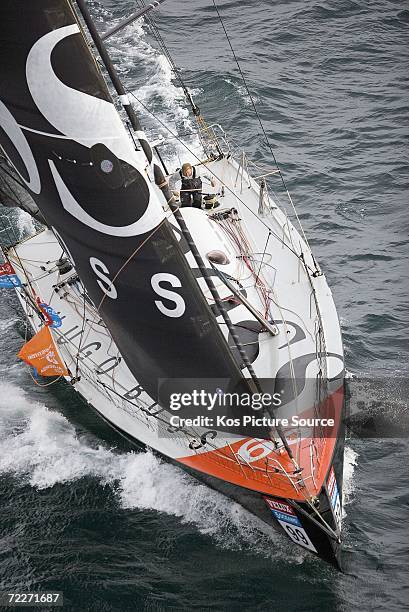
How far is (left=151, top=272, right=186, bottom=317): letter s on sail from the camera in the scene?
1161 centimetres

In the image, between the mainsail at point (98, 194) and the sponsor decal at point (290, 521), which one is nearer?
the mainsail at point (98, 194)

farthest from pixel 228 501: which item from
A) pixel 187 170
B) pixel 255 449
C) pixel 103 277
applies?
pixel 187 170

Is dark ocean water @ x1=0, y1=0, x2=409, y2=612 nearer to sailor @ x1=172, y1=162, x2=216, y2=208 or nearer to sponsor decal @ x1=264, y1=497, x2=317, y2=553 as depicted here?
sponsor decal @ x1=264, y1=497, x2=317, y2=553

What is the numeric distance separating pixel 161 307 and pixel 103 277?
101 cm

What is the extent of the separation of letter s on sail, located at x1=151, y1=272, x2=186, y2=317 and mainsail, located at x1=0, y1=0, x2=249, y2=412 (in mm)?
14

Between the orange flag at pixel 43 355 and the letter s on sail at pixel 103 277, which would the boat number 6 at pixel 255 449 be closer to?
the letter s on sail at pixel 103 277

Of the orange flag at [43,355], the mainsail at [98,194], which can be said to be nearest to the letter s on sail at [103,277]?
the mainsail at [98,194]

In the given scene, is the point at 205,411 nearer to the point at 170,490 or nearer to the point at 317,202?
the point at 170,490

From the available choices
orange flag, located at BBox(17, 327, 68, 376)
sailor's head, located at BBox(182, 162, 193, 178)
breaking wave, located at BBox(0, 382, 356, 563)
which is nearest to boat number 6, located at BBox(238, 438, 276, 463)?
breaking wave, located at BBox(0, 382, 356, 563)

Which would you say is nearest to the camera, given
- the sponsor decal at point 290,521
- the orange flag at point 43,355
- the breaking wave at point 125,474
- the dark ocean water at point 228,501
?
the sponsor decal at point 290,521

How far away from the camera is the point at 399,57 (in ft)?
88.7

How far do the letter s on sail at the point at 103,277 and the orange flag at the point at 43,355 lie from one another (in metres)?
2.50

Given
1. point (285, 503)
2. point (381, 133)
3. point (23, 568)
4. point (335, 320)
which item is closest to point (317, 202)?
point (381, 133)

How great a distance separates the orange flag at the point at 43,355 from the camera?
14.4 meters
